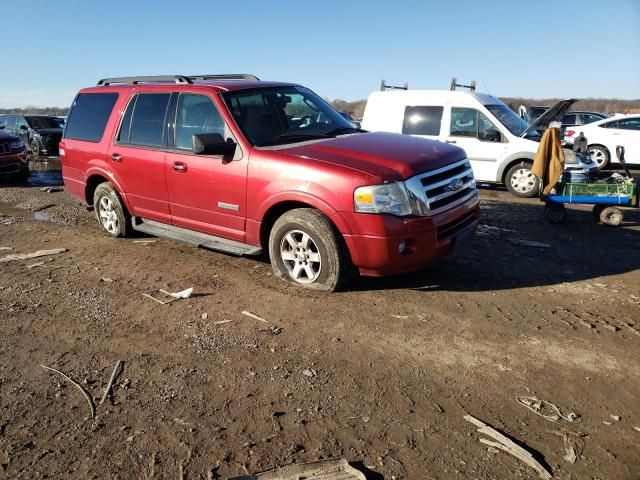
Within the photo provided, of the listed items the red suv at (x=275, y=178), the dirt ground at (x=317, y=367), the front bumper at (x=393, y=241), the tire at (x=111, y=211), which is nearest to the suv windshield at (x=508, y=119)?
the dirt ground at (x=317, y=367)

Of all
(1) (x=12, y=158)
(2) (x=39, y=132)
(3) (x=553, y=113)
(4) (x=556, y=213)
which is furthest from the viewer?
(2) (x=39, y=132)

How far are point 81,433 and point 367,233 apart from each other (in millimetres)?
2525

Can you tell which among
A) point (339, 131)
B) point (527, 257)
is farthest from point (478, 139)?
point (339, 131)

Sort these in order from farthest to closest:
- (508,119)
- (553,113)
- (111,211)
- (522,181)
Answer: (508,119) → (522,181) → (553,113) → (111,211)

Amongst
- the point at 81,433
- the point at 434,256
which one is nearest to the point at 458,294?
the point at 434,256

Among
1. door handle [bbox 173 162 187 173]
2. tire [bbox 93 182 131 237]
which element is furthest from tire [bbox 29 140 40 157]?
door handle [bbox 173 162 187 173]

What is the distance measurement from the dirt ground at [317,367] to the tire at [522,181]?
428cm

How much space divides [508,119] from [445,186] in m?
6.58

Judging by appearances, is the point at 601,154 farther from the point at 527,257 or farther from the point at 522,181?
the point at 527,257

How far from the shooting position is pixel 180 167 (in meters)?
5.39

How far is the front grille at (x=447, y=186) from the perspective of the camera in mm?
4430

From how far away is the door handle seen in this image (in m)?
5.36

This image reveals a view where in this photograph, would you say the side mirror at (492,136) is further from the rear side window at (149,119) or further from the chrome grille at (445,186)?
the rear side window at (149,119)

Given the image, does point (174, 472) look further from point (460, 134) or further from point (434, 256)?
point (460, 134)
